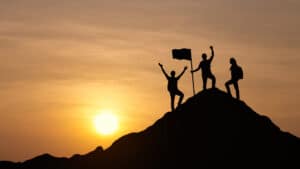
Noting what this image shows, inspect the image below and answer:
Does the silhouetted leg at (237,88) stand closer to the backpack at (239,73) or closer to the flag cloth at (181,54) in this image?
the backpack at (239,73)

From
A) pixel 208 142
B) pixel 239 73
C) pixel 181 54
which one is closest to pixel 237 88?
pixel 239 73

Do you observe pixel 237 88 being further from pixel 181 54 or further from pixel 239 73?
pixel 181 54

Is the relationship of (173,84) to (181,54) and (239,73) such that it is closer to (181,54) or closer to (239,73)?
(181,54)

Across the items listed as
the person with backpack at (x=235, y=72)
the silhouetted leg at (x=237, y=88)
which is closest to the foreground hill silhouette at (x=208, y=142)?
the silhouetted leg at (x=237, y=88)

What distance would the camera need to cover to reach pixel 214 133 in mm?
38312

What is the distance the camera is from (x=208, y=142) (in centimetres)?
3784

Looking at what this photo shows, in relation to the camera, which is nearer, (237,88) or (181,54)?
(237,88)

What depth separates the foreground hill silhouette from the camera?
36906 millimetres

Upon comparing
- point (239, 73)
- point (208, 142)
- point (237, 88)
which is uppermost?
point (239, 73)

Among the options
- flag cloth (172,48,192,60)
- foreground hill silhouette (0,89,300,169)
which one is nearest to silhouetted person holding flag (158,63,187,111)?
flag cloth (172,48,192,60)

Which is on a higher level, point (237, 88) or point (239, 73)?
point (239, 73)

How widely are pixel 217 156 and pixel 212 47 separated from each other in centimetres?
673

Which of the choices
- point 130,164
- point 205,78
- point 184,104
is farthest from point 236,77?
point 130,164

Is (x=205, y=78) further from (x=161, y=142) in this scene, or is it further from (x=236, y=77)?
(x=161, y=142)
